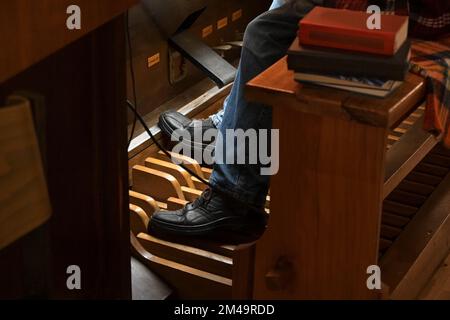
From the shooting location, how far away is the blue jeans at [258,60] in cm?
186

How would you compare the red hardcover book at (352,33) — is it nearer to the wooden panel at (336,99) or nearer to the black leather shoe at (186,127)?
the wooden panel at (336,99)

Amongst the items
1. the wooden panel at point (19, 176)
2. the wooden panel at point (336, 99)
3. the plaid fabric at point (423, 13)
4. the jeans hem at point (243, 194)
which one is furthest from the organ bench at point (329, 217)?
the wooden panel at point (19, 176)

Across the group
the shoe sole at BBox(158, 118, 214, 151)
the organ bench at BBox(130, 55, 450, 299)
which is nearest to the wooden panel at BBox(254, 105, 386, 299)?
the organ bench at BBox(130, 55, 450, 299)

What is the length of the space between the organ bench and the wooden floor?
0.05 feet

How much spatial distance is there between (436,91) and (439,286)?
1.56ft

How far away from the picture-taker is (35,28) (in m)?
1.31

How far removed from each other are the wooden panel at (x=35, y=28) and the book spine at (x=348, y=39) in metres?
0.35

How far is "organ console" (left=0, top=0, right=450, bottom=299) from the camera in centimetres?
140

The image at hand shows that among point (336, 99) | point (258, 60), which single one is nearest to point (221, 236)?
point (258, 60)

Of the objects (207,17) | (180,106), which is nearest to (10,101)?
(180,106)

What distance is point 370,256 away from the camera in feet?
5.07

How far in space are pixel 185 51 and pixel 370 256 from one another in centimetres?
130

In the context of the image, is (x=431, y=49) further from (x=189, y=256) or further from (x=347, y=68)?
(x=189, y=256)
